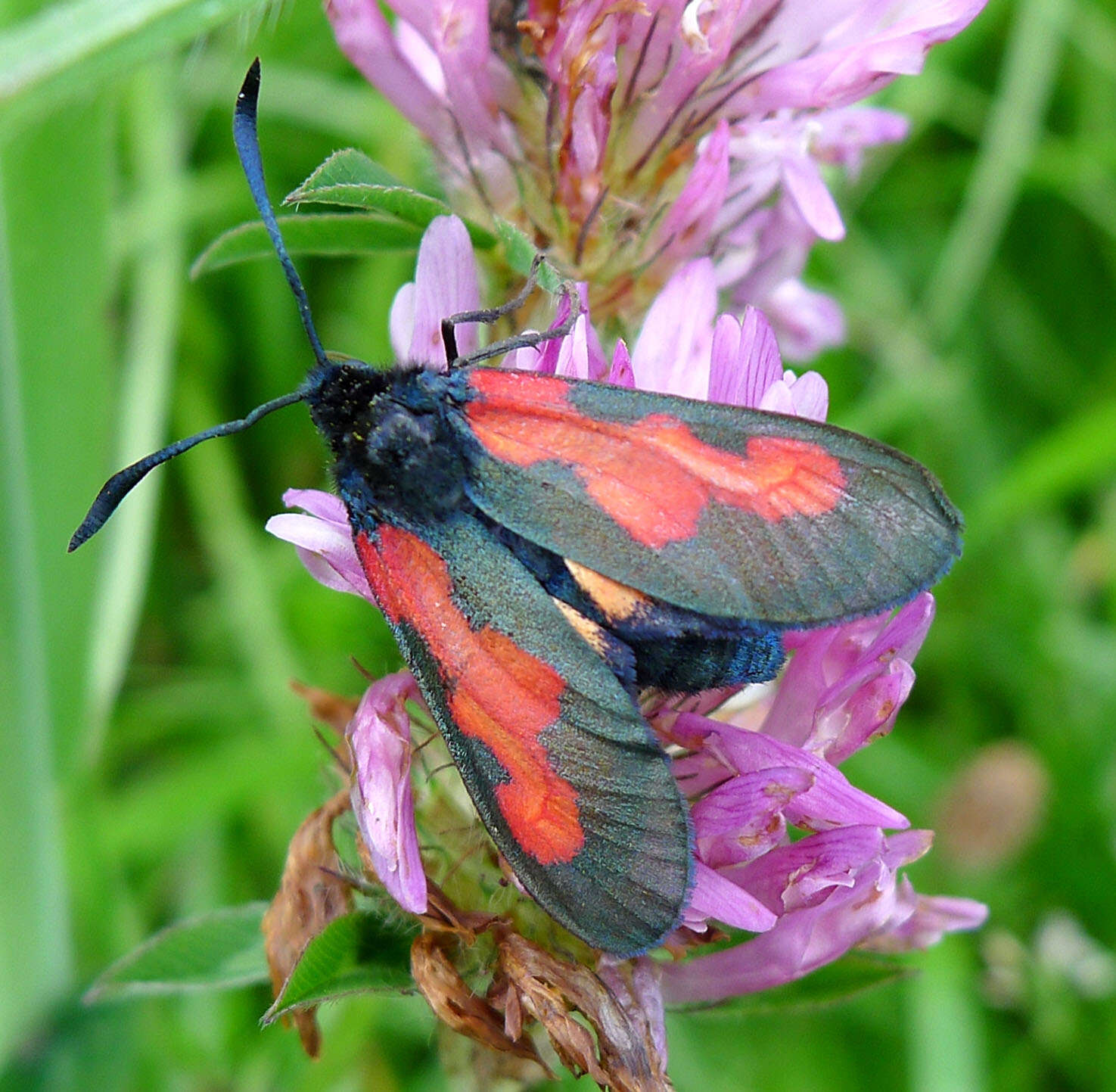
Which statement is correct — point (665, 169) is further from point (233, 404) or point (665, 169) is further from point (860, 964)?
point (233, 404)

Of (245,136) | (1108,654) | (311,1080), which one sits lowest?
(1108,654)

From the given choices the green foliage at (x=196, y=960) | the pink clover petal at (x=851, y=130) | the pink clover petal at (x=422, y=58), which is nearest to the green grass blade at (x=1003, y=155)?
the pink clover petal at (x=851, y=130)

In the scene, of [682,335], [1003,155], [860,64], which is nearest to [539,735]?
[682,335]

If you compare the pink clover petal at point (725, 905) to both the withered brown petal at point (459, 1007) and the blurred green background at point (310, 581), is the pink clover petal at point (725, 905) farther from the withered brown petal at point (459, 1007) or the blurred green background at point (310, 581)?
the blurred green background at point (310, 581)

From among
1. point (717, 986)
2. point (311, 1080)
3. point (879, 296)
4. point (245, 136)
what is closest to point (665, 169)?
point (245, 136)

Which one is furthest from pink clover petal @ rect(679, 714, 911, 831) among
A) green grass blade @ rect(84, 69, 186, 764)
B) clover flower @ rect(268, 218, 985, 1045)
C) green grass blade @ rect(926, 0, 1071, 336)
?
green grass blade @ rect(926, 0, 1071, 336)

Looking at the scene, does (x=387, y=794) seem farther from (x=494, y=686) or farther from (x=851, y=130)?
(x=851, y=130)
